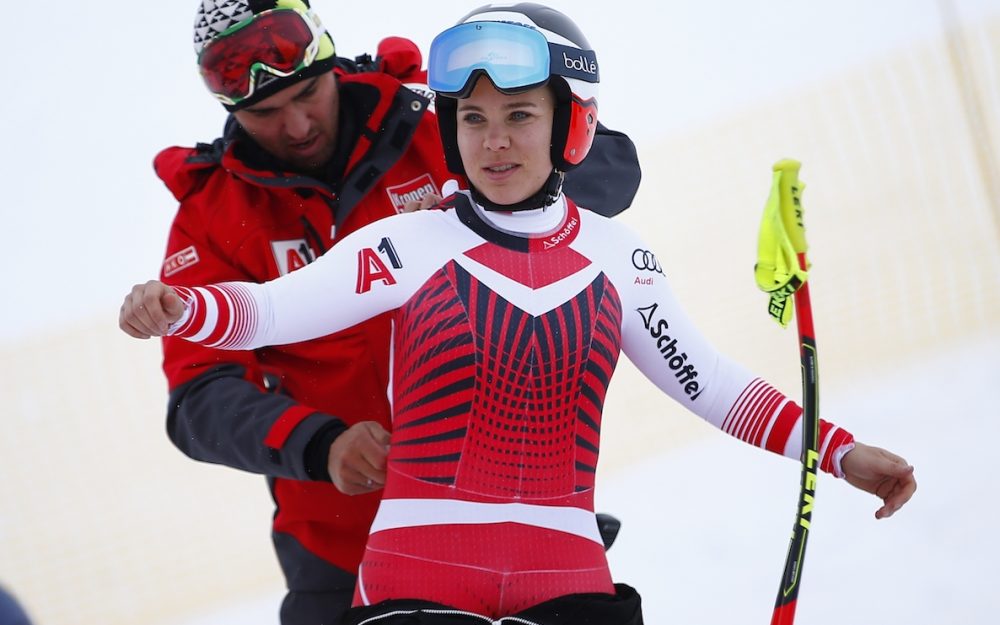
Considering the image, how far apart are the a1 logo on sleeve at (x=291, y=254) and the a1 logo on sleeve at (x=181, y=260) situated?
21 centimetres

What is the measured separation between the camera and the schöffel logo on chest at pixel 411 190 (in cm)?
339

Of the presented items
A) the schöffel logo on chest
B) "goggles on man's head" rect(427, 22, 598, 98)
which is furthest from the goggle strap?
the schöffel logo on chest

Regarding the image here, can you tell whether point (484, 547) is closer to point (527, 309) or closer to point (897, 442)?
point (527, 309)

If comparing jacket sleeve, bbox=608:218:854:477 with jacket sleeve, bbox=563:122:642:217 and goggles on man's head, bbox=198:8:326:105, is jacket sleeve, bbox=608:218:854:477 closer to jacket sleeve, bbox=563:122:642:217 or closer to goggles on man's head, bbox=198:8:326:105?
jacket sleeve, bbox=563:122:642:217

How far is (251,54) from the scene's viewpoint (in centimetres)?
318

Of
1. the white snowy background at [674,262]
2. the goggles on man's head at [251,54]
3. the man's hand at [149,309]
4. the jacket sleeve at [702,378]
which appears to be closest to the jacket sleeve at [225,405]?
the goggles on man's head at [251,54]

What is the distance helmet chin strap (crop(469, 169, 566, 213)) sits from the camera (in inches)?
107

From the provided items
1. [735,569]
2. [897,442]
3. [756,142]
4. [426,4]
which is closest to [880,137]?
[756,142]

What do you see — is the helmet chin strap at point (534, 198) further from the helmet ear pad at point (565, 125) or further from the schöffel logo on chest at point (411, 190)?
the schöffel logo on chest at point (411, 190)

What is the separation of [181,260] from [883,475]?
6.19 feet

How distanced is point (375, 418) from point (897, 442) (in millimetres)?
3832

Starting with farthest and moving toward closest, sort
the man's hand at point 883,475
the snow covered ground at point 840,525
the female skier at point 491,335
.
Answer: the snow covered ground at point 840,525 < the man's hand at point 883,475 < the female skier at point 491,335

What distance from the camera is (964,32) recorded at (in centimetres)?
826

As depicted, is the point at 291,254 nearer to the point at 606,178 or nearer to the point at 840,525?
the point at 606,178
